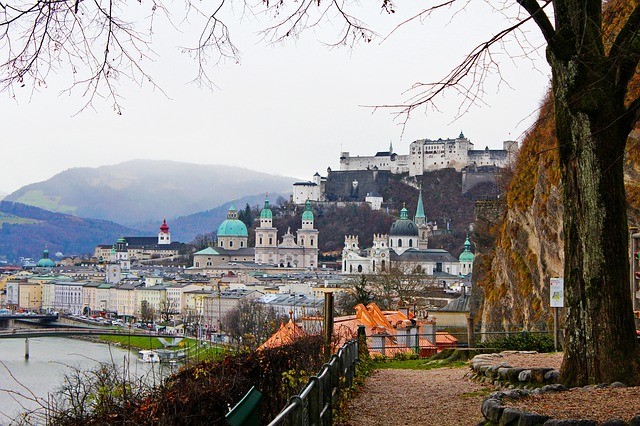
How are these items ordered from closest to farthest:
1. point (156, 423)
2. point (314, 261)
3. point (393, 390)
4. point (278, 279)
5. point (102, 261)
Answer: point (156, 423) < point (393, 390) < point (278, 279) < point (314, 261) < point (102, 261)

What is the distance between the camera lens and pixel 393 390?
998cm

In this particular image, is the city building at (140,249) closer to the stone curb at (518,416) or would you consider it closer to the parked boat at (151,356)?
the parked boat at (151,356)

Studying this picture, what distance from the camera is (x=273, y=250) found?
143m

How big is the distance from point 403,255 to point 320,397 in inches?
4272

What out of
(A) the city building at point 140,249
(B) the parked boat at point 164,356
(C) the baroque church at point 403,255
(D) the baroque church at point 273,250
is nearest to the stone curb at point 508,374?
(B) the parked boat at point 164,356

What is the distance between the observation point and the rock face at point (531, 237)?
19.2 metres

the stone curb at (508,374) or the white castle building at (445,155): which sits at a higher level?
the white castle building at (445,155)

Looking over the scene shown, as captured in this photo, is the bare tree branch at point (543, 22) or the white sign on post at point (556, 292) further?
the white sign on post at point (556, 292)

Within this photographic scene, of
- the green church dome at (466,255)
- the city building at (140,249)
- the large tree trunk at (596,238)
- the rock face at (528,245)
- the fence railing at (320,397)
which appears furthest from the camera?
the city building at (140,249)

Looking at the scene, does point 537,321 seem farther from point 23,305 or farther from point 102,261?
point 102,261

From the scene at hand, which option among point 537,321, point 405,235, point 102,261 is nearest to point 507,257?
point 537,321

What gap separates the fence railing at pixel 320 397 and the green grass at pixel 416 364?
442 centimetres

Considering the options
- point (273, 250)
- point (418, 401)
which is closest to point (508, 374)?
point (418, 401)

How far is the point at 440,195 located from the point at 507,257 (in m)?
120
